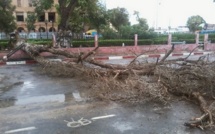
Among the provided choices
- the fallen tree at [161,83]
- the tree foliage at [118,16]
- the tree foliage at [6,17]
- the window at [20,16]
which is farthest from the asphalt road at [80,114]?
the window at [20,16]

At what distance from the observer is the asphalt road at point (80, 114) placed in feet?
14.5

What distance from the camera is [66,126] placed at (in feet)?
14.9

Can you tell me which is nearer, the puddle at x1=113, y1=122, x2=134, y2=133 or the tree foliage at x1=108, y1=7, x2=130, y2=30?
the puddle at x1=113, y1=122, x2=134, y2=133

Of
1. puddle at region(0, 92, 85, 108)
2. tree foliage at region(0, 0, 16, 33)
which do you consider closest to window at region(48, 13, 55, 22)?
tree foliage at region(0, 0, 16, 33)

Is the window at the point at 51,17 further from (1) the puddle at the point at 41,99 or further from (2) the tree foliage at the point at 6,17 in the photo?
(1) the puddle at the point at 41,99

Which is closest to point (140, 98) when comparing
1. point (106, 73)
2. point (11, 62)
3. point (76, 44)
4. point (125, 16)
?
point (106, 73)

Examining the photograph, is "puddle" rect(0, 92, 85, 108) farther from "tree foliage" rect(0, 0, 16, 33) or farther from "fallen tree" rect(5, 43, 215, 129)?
"tree foliage" rect(0, 0, 16, 33)

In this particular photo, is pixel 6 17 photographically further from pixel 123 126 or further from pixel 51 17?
pixel 51 17

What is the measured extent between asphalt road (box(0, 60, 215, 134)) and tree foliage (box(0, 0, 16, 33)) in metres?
16.5

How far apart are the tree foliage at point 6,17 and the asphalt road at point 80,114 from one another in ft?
54.2

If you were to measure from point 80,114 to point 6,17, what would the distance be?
1954 cm

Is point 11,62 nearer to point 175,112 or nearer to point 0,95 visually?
point 0,95

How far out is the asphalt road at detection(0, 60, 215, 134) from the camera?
4.43m

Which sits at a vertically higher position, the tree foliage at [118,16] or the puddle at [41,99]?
the tree foliage at [118,16]
